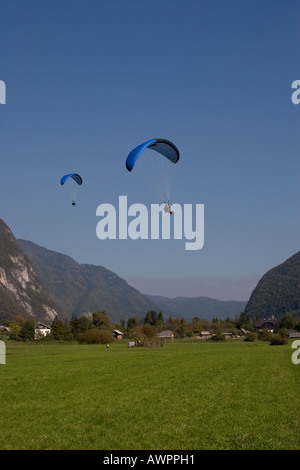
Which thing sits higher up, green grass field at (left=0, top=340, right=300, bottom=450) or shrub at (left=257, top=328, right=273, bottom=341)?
green grass field at (left=0, top=340, right=300, bottom=450)

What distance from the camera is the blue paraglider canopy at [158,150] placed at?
34.7 m

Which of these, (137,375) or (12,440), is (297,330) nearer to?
(137,375)

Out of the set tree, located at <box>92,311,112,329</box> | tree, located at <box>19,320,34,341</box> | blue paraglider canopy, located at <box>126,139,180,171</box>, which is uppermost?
blue paraglider canopy, located at <box>126,139,180,171</box>

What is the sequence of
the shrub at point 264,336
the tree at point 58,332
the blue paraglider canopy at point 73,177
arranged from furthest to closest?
1. the tree at point 58,332
2. the shrub at point 264,336
3. the blue paraglider canopy at point 73,177

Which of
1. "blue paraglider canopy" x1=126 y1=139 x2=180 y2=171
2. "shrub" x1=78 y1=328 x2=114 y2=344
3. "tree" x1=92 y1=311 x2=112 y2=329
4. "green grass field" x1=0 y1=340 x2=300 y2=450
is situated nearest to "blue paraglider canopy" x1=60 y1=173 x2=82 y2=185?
"blue paraglider canopy" x1=126 y1=139 x2=180 y2=171

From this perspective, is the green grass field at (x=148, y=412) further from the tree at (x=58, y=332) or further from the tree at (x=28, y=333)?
the tree at (x=28, y=333)

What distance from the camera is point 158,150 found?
39969 millimetres

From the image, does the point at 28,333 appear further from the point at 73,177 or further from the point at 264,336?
the point at 73,177

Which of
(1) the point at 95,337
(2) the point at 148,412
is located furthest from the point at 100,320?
(2) the point at 148,412

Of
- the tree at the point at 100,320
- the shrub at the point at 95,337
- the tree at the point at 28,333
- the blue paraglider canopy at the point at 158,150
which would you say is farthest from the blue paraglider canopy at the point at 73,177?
the tree at the point at 100,320

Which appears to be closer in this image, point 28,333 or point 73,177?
point 73,177

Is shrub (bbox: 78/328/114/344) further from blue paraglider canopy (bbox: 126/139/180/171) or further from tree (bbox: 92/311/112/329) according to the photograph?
blue paraglider canopy (bbox: 126/139/180/171)

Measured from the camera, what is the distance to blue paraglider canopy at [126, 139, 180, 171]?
114ft
